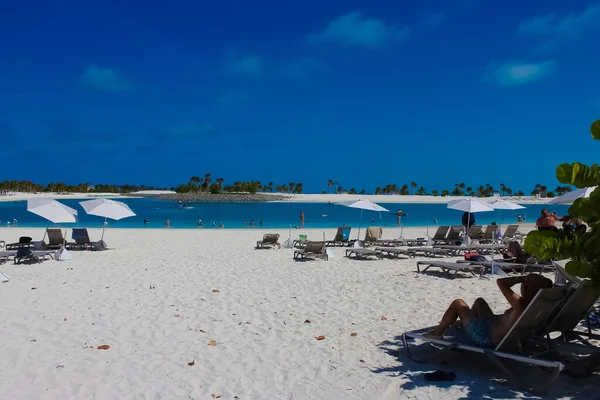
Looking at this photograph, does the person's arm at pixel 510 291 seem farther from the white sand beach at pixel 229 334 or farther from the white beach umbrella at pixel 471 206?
the white beach umbrella at pixel 471 206

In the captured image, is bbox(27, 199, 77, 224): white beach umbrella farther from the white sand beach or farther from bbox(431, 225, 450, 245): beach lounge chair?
bbox(431, 225, 450, 245): beach lounge chair

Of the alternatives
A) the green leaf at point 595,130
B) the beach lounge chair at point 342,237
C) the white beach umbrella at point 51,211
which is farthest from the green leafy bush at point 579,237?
the beach lounge chair at point 342,237

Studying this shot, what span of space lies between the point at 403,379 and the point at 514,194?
172455 millimetres

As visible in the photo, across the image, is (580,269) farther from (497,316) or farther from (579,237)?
(497,316)

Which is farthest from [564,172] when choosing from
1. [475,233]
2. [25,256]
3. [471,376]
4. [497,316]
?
[475,233]

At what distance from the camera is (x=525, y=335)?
4117mm

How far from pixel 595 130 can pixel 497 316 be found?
1.87 m

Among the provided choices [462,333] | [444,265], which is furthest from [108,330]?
[444,265]

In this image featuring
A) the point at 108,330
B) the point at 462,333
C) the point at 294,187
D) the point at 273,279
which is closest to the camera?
the point at 462,333

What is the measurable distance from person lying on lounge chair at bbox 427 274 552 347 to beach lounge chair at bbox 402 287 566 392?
7 centimetres

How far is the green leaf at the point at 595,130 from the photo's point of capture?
294 cm

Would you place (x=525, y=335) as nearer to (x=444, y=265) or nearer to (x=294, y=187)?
(x=444, y=265)

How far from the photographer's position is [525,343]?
424 cm

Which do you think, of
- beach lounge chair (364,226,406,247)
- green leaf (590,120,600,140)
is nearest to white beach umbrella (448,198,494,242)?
beach lounge chair (364,226,406,247)
